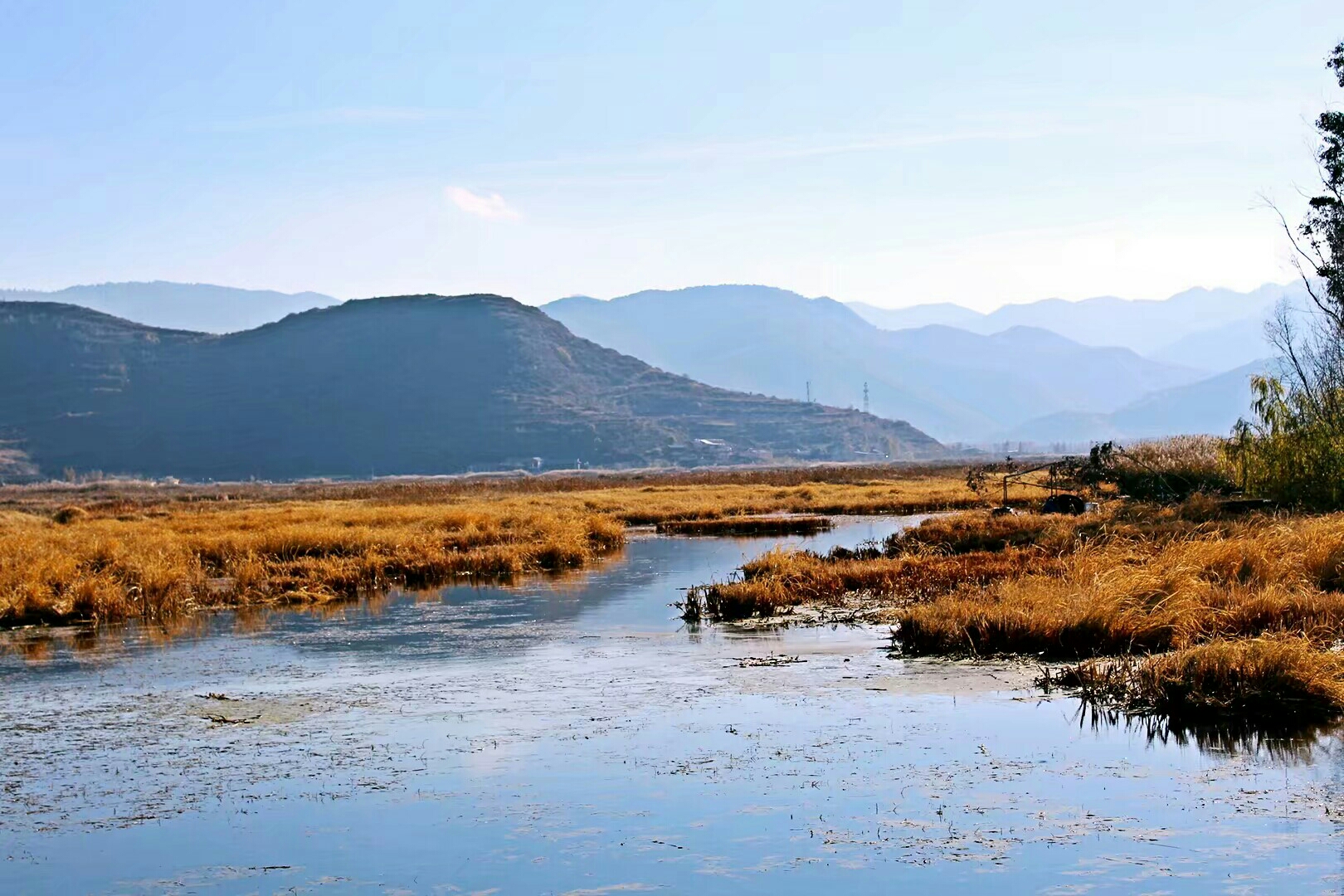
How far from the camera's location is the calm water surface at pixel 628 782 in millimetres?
10727

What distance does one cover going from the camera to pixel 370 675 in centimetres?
1933

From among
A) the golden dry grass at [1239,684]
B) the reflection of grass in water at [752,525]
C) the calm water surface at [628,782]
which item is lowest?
the calm water surface at [628,782]

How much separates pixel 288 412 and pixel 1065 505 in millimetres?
149745

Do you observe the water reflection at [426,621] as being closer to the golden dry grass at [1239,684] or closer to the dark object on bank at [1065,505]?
the golden dry grass at [1239,684]

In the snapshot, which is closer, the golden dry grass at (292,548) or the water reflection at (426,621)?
the water reflection at (426,621)

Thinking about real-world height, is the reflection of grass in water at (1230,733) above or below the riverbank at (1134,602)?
below

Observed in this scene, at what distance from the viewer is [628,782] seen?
43.3 ft

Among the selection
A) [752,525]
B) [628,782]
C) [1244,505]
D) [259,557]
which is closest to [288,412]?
[752,525]

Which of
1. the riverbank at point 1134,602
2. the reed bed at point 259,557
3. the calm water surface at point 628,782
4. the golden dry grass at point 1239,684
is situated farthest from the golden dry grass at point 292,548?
the golden dry grass at point 1239,684

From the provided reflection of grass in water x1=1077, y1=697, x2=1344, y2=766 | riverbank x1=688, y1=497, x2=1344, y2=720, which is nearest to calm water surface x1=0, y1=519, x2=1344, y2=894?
reflection of grass in water x1=1077, y1=697, x2=1344, y2=766

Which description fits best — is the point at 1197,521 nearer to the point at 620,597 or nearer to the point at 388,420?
the point at 620,597

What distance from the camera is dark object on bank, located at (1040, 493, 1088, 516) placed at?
129 ft

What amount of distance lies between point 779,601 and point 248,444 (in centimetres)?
15310

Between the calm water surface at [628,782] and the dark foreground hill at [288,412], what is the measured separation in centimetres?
14797
